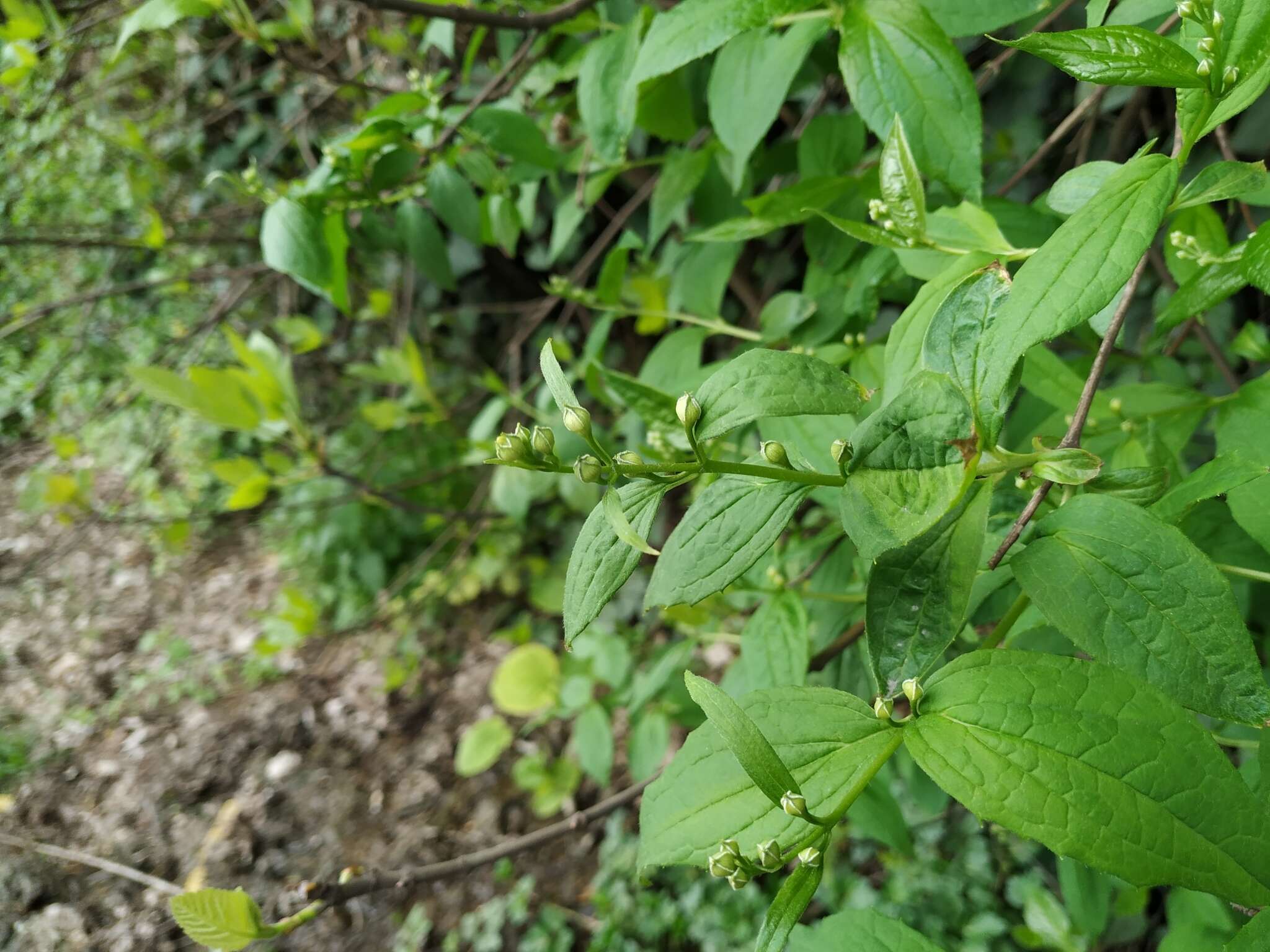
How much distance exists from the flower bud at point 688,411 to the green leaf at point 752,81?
0.55m

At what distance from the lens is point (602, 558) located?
519mm

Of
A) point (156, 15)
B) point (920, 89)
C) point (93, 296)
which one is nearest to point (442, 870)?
point (920, 89)

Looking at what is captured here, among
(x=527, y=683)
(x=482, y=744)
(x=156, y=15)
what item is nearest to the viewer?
(x=156, y=15)

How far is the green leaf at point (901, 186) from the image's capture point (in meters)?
0.66

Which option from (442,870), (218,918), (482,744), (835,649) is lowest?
(482,744)

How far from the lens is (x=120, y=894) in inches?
74.7

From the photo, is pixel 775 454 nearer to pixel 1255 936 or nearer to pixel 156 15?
pixel 1255 936

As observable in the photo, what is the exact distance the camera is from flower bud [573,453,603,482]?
46 centimetres

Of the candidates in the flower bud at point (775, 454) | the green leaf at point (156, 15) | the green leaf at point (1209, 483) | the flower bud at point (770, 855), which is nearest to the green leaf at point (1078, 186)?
the green leaf at point (1209, 483)

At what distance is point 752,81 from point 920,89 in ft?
0.76

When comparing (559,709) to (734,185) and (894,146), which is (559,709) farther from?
(894,146)

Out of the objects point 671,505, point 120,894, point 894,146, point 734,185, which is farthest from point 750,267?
point 120,894

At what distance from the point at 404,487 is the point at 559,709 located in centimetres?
84

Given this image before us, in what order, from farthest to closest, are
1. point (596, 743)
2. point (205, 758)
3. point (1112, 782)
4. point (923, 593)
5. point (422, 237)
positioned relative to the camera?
1. point (205, 758)
2. point (596, 743)
3. point (422, 237)
4. point (923, 593)
5. point (1112, 782)
